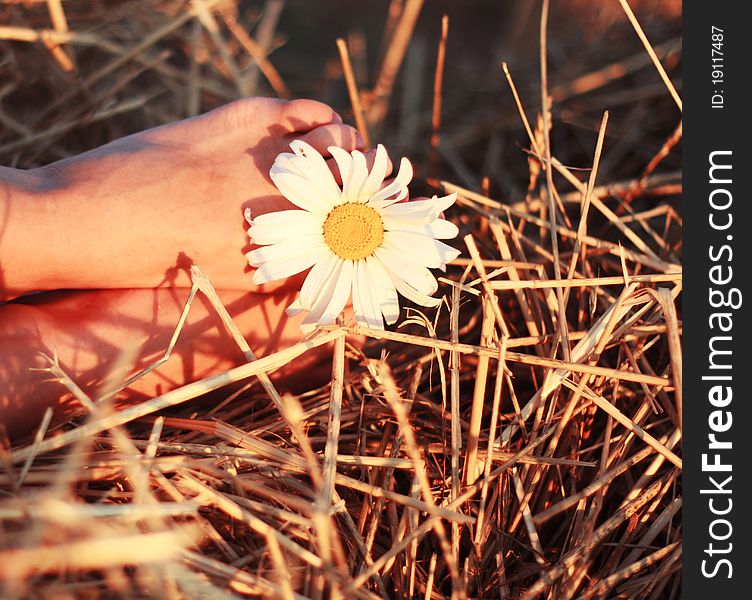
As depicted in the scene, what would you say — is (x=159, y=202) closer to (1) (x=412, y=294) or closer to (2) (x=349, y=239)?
(2) (x=349, y=239)

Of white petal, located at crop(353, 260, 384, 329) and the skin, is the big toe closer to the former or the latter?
the skin

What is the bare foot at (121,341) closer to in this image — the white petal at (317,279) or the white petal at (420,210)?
the white petal at (317,279)

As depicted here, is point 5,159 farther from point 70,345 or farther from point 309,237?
point 309,237

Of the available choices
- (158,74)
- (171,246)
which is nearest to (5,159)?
(158,74)

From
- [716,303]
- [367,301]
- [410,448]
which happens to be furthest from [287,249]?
[716,303]

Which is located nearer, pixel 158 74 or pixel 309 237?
pixel 309 237

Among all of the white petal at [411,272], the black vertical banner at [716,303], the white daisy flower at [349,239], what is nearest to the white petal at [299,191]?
the white daisy flower at [349,239]
